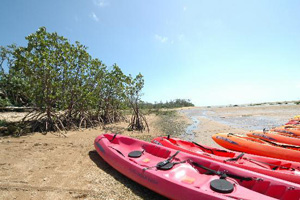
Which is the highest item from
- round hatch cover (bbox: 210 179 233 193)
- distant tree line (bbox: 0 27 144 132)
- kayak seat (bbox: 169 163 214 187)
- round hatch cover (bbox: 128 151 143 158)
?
distant tree line (bbox: 0 27 144 132)

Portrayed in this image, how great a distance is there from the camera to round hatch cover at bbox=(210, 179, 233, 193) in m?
2.82

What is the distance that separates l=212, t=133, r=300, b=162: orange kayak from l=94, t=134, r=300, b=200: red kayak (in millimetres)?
3570

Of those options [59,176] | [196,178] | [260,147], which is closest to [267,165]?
[196,178]

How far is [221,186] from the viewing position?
9.59 feet

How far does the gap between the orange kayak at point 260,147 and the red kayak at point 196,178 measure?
3570 mm

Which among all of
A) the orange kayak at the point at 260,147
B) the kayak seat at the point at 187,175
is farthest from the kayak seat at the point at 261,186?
the orange kayak at the point at 260,147

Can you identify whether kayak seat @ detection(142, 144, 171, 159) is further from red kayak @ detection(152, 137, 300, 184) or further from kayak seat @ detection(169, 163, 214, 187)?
red kayak @ detection(152, 137, 300, 184)

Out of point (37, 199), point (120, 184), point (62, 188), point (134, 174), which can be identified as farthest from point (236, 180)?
point (37, 199)

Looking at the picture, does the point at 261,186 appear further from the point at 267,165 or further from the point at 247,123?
the point at 247,123

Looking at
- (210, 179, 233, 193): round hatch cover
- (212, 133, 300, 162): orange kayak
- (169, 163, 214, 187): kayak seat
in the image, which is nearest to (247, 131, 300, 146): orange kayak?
(212, 133, 300, 162): orange kayak

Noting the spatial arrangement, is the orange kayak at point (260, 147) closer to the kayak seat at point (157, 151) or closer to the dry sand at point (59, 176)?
the kayak seat at point (157, 151)

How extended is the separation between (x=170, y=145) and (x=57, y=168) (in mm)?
3500

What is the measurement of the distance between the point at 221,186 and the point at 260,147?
442 cm

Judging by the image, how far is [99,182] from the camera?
3.94 metres
